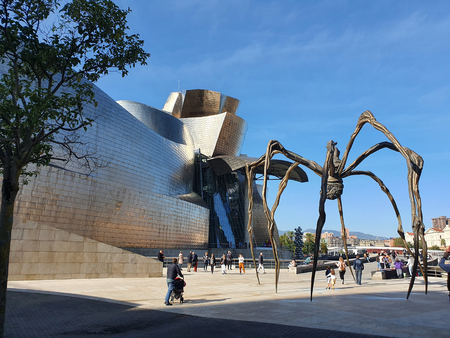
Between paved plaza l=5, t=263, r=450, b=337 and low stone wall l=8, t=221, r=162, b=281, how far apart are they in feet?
7.87

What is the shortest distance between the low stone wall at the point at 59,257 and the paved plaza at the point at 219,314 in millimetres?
2400

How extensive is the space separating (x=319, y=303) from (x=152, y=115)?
120 feet

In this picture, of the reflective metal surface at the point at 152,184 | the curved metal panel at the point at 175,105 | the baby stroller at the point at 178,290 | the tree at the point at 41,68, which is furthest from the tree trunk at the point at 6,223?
the curved metal panel at the point at 175,105

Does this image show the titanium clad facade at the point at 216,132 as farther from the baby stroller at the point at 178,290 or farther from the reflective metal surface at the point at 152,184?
the baby stroller at the point at 178,290

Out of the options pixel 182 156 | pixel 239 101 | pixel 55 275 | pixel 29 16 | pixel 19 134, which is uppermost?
pixel 239 101

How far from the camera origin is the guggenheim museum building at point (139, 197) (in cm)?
1381

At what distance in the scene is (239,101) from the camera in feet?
164

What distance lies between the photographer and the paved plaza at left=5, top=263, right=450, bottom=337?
5.70 meters

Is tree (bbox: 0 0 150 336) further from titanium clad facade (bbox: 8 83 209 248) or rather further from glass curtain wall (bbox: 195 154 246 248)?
glass curtain wall (bbox: 195 154 246 248)

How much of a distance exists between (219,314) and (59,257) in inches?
365

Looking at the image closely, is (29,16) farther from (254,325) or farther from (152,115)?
(152,115)

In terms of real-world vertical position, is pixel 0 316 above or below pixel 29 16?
below

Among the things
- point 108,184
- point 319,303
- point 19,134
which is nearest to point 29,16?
point 19,134

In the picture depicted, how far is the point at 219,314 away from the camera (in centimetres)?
Answer: 714
